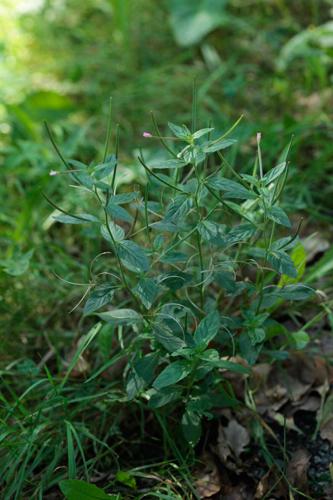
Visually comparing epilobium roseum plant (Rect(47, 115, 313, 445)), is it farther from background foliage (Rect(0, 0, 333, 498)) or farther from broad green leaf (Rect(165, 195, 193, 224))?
background foliage (Rect(0, 0, 333, 498))

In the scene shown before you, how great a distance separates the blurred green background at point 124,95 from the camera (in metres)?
1.73

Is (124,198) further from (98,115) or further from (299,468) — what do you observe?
(98,115)

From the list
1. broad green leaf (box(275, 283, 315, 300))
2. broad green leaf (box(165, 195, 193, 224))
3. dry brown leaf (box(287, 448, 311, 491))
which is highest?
broad green leaf (box(165, 195, 193, 224))

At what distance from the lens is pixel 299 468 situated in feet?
4.21

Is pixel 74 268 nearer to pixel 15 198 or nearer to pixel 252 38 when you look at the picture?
pixel 15 198

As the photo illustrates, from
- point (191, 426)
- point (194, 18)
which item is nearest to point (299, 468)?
point (191, 426)

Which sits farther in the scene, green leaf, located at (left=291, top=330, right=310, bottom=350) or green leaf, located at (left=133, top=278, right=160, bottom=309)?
green leaf, located at (left=291, top=330, right=310, bottom=350)

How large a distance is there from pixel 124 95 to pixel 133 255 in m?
1.49

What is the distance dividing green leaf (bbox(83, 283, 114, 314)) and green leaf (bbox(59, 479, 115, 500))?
31 cm

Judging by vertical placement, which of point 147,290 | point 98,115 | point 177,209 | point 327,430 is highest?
point 177,209

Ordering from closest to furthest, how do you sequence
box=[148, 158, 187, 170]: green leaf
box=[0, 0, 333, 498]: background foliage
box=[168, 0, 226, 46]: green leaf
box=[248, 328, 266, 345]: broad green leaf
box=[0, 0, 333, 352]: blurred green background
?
box=[148, 158, 187, 170]: green leaf < box=[248, 328, 266, 345]: broad green leaf < box=[0, 0, 333, 498]: background foliage < box=[0, 0, 333, 352]: blurred green background < box=[168, 0, 226, 46]: green leaf

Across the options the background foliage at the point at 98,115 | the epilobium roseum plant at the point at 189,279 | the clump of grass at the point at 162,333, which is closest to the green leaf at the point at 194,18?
the background foliage at the point at 98,115

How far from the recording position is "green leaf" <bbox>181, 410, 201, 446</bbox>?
123 cm

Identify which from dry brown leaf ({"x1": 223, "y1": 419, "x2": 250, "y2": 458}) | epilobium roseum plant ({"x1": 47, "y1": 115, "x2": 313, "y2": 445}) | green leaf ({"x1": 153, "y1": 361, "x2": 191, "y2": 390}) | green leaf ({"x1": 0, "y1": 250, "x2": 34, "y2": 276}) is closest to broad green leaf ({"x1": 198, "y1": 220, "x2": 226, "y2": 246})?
epilobium roseum plant ({"x1": 47, "y1": 115, "x2": 313, "y2": 445})
